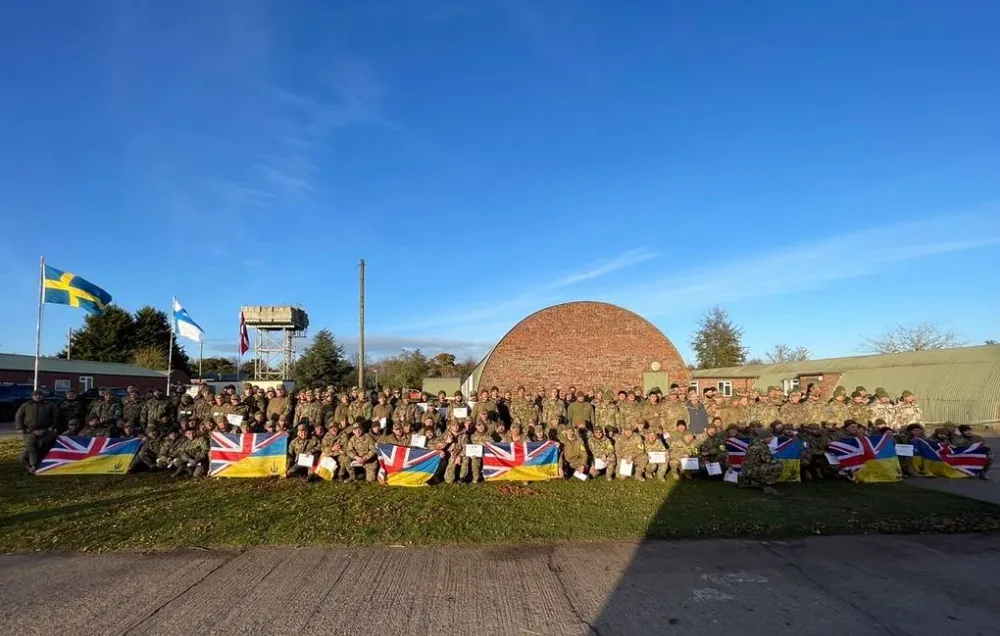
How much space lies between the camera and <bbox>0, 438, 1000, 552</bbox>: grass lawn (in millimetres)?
7430

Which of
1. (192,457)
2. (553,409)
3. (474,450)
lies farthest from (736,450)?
(192,457)

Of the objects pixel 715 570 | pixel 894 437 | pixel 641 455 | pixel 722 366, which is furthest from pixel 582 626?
pixel 722 366

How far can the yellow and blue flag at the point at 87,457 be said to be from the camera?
40.1 ft

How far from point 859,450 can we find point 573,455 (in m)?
5.62

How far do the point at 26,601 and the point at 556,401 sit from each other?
10.3 metres

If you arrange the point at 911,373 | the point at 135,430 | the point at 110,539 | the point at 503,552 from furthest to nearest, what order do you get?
the point at 911,373
the point at 135,430
the point at 110,539
the point at 503,552

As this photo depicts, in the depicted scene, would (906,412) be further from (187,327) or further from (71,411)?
(187,327)

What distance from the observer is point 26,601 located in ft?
17.6

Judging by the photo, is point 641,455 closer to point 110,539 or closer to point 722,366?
point 110,539

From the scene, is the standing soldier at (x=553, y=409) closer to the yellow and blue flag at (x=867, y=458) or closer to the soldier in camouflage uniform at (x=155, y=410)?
the yellow and blue flag at (x=867, y=458)

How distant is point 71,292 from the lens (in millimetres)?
18156

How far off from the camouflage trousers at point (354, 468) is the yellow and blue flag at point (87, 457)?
15.8 feet

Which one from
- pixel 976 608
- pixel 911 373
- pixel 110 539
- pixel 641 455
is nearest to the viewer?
pixel 976 608

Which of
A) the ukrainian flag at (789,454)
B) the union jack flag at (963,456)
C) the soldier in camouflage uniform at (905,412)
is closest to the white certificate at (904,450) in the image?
the union jack flag at (963,456)
